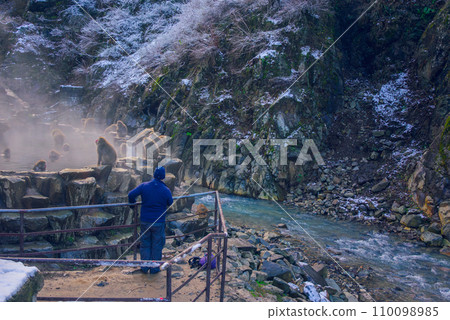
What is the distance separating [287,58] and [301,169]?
6528 mm

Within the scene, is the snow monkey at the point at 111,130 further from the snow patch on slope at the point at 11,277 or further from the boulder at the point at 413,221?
the boulder at the point at 413,221

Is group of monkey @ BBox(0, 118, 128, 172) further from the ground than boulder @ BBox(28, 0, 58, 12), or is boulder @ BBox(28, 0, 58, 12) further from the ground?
boulder @ BBox(28, 0, 58, 12)

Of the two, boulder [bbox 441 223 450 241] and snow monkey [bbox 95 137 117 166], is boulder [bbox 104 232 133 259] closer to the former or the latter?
snow monkey [bbox 95 137 117 166]

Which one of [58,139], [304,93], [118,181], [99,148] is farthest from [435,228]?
[58,139]

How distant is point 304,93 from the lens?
15.9 metres

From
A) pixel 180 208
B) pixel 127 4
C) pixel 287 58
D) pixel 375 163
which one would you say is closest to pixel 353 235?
pixel 375 163

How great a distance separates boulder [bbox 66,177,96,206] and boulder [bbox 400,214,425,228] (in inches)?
416

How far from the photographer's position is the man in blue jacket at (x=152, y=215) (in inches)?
185

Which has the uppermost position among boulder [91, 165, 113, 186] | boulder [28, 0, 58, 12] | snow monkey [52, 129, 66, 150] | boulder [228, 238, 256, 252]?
boulder [28, 0, 58, 12]

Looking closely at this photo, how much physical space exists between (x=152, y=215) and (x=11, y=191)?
3616 millimetres

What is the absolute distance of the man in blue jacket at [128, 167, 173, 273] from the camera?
4699 mm

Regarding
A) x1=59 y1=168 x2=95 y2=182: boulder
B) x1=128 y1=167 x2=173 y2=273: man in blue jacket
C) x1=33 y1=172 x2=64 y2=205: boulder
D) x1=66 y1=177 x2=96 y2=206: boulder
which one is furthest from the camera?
x1=59 y1=168 x2=95 y2=182: boulder

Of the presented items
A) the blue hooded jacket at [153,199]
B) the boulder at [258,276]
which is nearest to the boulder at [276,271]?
the boulder at [258,276]

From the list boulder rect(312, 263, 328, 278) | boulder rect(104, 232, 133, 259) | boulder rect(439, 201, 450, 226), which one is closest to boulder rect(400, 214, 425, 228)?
boulder rect(439, 201, 450, 226)
